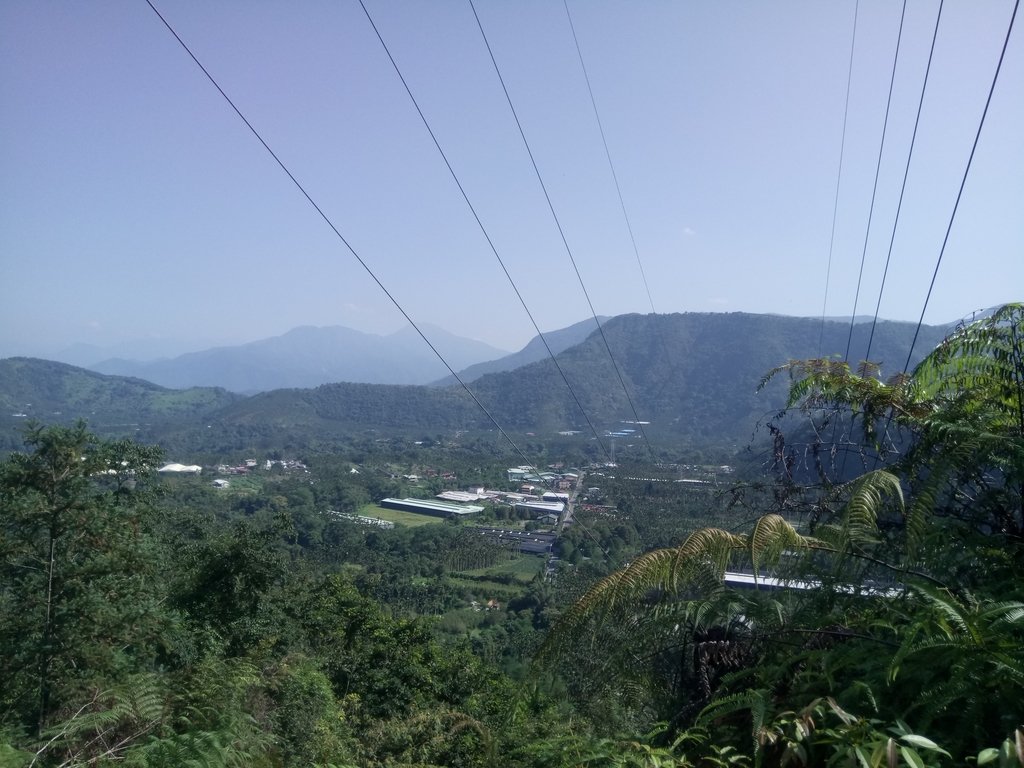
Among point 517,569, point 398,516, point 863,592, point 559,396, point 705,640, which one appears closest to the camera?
point 705,640

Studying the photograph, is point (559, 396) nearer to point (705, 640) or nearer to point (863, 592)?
point (863, 592)

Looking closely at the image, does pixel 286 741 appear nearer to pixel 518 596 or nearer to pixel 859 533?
pixel 859 533

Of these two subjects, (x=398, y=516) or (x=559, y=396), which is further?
(x=559, y=396)

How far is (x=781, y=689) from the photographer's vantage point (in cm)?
258

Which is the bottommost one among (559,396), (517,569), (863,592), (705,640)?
(517,569)

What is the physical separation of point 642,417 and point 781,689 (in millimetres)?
47413

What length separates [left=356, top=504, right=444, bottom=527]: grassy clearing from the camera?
39.0 metres

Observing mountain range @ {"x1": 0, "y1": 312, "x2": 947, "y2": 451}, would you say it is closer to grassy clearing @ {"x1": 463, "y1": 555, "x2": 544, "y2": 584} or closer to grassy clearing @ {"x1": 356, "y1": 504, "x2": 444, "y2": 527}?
grassy clearing @ {"x1": 463, "y1": 555, "x2": 544, "y2": 584}

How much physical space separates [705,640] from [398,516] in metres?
39.6

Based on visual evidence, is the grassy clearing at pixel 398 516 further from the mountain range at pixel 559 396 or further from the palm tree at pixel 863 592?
the palm tree at pixel 863 592

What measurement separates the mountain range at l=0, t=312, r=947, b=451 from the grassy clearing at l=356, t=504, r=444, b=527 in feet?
38.7

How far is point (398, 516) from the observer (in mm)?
41375

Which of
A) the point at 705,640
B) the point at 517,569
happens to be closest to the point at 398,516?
the point at 517,569

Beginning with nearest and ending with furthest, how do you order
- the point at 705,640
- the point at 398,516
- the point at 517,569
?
the point at 705,640
the point at 517,569
the point at 398,516
